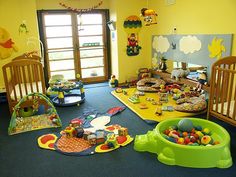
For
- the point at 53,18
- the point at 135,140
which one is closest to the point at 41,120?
the point at 135,140

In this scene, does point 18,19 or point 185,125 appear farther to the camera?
point 18,19

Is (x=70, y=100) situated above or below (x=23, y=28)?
below

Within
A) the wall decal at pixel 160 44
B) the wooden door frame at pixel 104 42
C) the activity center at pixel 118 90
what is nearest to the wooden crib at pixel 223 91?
the activity center at pixel 118 90

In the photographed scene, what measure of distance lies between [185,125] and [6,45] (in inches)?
165

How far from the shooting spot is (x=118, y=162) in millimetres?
2387

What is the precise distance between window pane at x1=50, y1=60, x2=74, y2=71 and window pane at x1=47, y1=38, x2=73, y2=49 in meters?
0.41

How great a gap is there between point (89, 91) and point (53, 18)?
2.05 m

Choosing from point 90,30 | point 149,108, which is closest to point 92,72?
point 90,30

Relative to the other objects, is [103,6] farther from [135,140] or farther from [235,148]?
[235,148]

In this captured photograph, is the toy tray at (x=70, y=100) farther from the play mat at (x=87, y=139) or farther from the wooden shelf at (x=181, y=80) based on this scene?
the wooden shelf at (x=181, y=80)

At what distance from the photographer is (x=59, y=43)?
18.6ft

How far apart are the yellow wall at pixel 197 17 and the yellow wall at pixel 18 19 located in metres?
2.87

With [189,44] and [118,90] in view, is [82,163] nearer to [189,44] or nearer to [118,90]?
[118,90]

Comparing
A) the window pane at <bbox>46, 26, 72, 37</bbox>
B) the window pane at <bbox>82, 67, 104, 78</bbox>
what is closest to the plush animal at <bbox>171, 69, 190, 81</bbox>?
the window pane at <bbox>82, 67, 104, 78</bbox>
